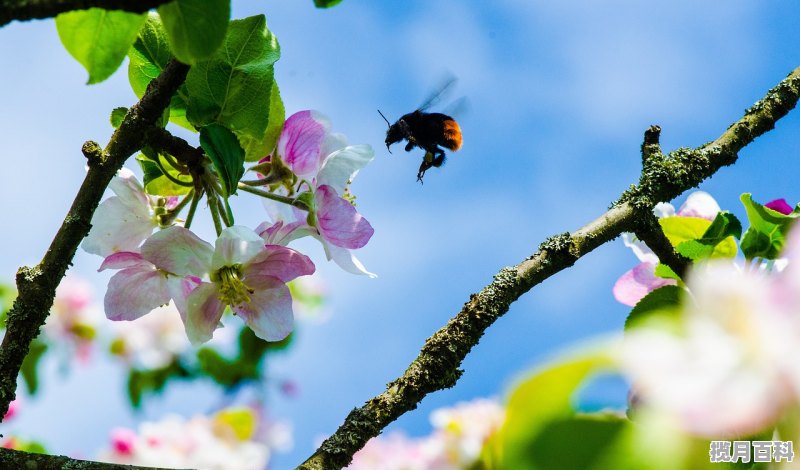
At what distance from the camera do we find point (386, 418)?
0.92 meters

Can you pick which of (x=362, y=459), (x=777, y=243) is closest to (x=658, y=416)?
(x=777, y=243)

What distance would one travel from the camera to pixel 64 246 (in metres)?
0.93

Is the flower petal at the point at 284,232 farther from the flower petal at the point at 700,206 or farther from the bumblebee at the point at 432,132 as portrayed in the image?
the bumblebee at the point at 432,132

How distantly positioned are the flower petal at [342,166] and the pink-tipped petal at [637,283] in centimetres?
44

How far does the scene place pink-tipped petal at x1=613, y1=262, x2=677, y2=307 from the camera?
46.6 inches

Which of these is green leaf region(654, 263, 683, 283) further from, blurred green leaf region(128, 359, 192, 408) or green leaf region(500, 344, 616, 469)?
blurred green leaf region(128, 359, 192, 408)

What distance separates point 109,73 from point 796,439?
0.65m

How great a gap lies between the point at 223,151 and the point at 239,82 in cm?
11

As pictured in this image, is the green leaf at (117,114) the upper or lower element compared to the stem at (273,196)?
upper

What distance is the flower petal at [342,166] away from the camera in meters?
1.08

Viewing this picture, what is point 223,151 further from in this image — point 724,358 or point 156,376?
point 156,376

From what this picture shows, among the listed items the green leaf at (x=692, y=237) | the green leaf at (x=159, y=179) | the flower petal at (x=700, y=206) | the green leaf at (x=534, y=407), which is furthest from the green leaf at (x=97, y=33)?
the flower petal at (x=700, y=206)

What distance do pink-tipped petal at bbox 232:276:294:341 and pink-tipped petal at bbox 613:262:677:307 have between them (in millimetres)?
503

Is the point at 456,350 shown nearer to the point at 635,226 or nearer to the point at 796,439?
the point at 635,226
